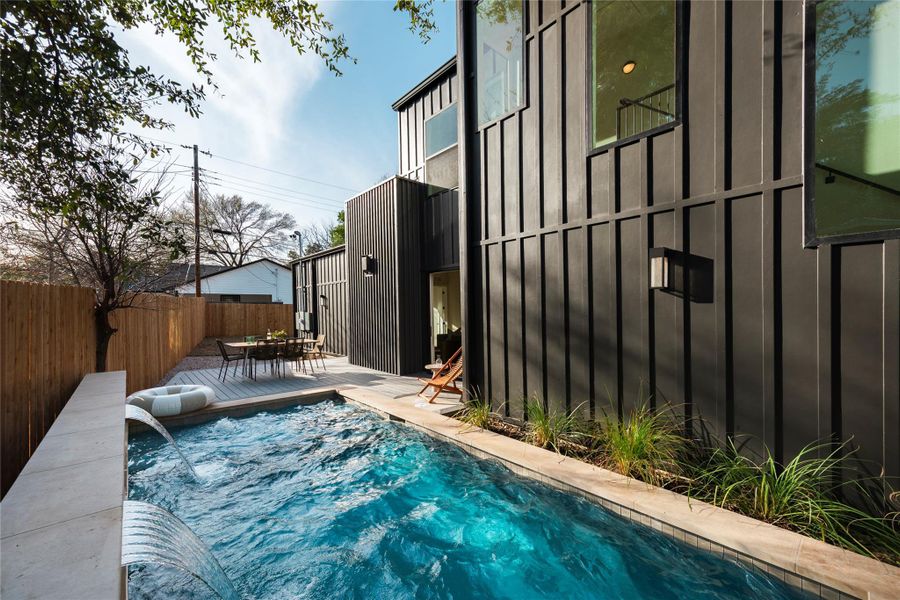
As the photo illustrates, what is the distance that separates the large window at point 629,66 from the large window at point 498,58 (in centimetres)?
93

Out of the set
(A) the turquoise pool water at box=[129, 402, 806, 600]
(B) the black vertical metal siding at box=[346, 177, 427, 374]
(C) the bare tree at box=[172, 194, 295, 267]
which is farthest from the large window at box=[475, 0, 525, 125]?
(C) the bare tree at box=[172, 194, 295, 267]

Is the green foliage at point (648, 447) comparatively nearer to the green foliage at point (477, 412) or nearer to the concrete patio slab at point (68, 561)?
the green foliage at point (477, 412)

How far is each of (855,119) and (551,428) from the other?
3.31m

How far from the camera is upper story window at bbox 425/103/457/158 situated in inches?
297

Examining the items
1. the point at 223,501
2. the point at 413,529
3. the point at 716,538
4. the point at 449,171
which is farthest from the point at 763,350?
the point at 449,171

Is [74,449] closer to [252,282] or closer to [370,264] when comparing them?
[370,264]

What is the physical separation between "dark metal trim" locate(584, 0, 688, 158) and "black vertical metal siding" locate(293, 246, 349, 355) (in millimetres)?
7601

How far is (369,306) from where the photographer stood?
28.5ft

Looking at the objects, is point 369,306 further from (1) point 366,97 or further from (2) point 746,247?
(2) point 746,247

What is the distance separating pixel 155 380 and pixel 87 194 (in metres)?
5.60

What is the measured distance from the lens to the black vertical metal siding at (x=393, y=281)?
7762 millimetres

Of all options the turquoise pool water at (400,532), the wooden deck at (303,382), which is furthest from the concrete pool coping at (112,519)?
the wooden deck at (303,382)

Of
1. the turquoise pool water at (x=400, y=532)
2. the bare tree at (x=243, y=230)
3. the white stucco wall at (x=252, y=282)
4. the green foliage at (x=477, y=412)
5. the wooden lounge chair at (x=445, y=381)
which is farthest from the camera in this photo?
the bare tree at (x=243, y=230)

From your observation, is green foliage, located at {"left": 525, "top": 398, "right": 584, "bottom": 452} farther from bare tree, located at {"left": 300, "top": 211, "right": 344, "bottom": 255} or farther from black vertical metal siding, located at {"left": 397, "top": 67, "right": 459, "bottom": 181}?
bare tree, located at {"left": 300, "top": 211, "right": 344, "bottom": 255}
